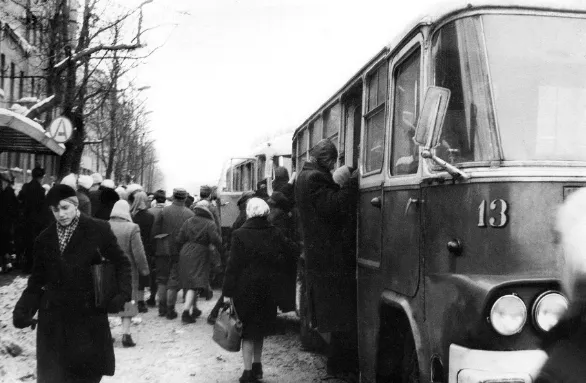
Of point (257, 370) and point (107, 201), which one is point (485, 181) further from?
point (107, 201)

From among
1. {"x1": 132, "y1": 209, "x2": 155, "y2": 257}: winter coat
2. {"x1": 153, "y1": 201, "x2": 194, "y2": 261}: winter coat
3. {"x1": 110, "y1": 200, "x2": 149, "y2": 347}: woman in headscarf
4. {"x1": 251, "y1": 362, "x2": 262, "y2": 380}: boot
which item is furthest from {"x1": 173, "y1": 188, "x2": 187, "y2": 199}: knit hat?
{"x1": 251, "y1": 362, "x2": 262, "y2": 380}: boot

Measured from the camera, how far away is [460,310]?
385 cm

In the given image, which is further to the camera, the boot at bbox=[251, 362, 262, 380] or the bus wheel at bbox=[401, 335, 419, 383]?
the boot at bbox=[251, 362, 262, 380]

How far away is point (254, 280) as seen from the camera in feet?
25.7

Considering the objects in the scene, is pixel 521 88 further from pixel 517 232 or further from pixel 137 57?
pixel 137 57

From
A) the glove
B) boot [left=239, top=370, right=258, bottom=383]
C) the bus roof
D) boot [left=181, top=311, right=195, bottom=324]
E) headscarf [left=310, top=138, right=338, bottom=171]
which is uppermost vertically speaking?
the bus roof

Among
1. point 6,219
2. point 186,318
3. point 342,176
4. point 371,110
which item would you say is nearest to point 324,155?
point 342,176

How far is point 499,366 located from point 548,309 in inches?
13.6

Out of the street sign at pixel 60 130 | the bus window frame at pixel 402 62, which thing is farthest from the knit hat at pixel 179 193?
the bus window frame at pixel 402 62

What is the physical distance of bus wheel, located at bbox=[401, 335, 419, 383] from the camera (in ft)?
15.9

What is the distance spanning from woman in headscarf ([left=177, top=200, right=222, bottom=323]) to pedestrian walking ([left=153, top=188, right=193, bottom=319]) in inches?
19.0

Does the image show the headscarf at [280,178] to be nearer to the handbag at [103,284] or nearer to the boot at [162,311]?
the boot at [162,311]

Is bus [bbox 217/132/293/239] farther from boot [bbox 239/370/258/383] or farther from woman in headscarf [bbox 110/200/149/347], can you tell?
boot [bbox 239/370/258/383]

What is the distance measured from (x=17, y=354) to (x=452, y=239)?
6.18 meters
